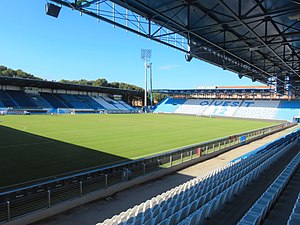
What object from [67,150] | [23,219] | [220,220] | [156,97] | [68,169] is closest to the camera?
[220,220]

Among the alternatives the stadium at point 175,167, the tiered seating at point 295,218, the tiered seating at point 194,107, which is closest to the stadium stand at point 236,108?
the tiered seating at point 194,107

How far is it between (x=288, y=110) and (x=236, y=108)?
11.5 meters

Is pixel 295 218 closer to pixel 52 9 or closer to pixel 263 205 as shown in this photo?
pixel 263 205

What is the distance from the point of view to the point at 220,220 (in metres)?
5.14

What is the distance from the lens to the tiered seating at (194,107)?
208 feet

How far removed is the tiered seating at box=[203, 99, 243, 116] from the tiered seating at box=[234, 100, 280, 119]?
4.93 ft

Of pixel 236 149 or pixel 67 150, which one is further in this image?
pixel 236 149

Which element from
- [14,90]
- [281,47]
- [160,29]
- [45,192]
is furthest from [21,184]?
[14,90]

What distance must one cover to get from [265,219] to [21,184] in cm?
818

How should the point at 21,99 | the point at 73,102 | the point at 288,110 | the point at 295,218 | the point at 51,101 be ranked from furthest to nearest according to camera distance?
the point at 73,102
the point at 51,101
the point at 288,110
the point at 21,99
the point at 295,218

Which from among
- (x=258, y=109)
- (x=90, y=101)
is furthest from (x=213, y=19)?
(x=90, y=101)

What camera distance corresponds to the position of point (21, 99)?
5103 cm

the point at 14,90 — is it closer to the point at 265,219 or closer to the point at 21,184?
the point at 21,184

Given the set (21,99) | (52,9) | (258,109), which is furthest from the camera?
(258,109)
